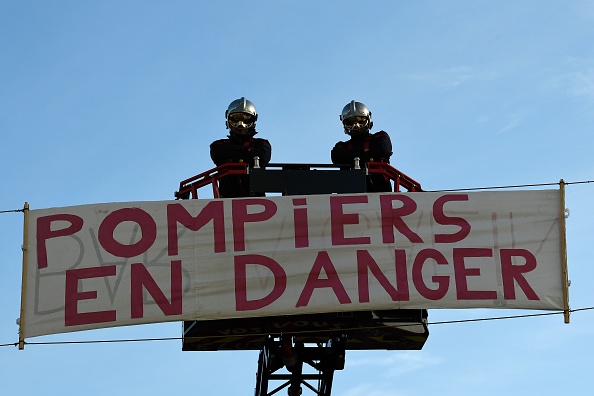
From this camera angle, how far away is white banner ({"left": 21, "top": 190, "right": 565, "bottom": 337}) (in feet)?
95.7

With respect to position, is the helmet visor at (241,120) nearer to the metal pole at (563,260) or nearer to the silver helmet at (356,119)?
the silver helmet at (356,119)

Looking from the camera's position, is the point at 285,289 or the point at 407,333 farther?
the point at 407,333

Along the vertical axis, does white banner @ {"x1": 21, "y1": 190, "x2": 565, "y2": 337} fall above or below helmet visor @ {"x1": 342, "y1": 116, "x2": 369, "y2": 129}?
below

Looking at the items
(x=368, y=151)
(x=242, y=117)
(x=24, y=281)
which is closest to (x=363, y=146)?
(x=368, y=151)

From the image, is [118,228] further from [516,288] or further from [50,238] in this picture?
[516,288]

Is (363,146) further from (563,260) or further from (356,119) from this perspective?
(563,260)

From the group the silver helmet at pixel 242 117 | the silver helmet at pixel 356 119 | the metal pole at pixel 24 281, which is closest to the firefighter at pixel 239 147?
the silver helmet at pixel 242 117

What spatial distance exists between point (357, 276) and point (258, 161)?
3018 millimetres

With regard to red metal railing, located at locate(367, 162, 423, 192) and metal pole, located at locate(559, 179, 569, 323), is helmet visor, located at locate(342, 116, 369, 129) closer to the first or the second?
red metal railing, located at locate(367, 162, 423, 192)

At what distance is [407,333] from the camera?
31.2 meters

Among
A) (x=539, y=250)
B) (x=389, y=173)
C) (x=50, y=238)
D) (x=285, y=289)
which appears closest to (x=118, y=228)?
(x=50, y=238)

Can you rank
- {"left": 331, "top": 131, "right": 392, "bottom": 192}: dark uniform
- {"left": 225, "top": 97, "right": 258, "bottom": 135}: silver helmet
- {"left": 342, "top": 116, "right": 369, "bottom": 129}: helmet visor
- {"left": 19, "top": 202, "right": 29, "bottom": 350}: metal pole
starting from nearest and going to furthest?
{"left": 19, "top": 202, "right": 29, "bottom": 350}: metal pole, {"left": 331, "top": 131, "right": 392, "bottom": 192}: dark uniform, {"left": 225, "top": 97, "right": 258, "bottom": 135}: silver helmet, {"left": 342, "top": 116, "right": 369, "bottom": 129}: helmet visor

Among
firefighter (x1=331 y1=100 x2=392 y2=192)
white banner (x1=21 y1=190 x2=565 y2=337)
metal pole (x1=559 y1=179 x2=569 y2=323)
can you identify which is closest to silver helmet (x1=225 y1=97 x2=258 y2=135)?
firefighter (x1=331 y1=100 x2=392 y2=192)

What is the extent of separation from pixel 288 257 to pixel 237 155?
282 centimetres
